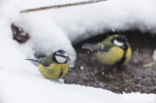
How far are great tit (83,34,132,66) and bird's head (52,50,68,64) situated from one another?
0.41m

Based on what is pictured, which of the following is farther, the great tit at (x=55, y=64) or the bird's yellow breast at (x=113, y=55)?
the bird's yellow breast at (x=113, y=55)

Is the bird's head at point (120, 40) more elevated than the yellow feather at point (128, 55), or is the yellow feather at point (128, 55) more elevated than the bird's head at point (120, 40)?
the bird's head at point (120, 40)

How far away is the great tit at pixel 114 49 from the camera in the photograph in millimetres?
3547

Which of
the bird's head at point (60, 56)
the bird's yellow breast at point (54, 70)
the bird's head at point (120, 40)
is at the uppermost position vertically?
the bird's head at point (120, 40)

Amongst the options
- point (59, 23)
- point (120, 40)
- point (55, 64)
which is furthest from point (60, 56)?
point (120, 40)

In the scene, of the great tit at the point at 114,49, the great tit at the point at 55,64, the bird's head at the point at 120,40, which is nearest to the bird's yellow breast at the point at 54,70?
the great tit at the point at 55,64

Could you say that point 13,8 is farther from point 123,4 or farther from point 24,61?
point 123,4

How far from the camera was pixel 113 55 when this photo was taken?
3592 mm

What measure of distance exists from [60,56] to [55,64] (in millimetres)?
107

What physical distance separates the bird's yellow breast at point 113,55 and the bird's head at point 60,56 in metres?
0.51

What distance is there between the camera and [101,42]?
3.76 m

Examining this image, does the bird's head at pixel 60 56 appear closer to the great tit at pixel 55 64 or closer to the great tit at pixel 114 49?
the great tit at pixel 55 64

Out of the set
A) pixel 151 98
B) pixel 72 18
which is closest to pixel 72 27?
pixel 72 18

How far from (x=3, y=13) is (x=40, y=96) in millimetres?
1691
